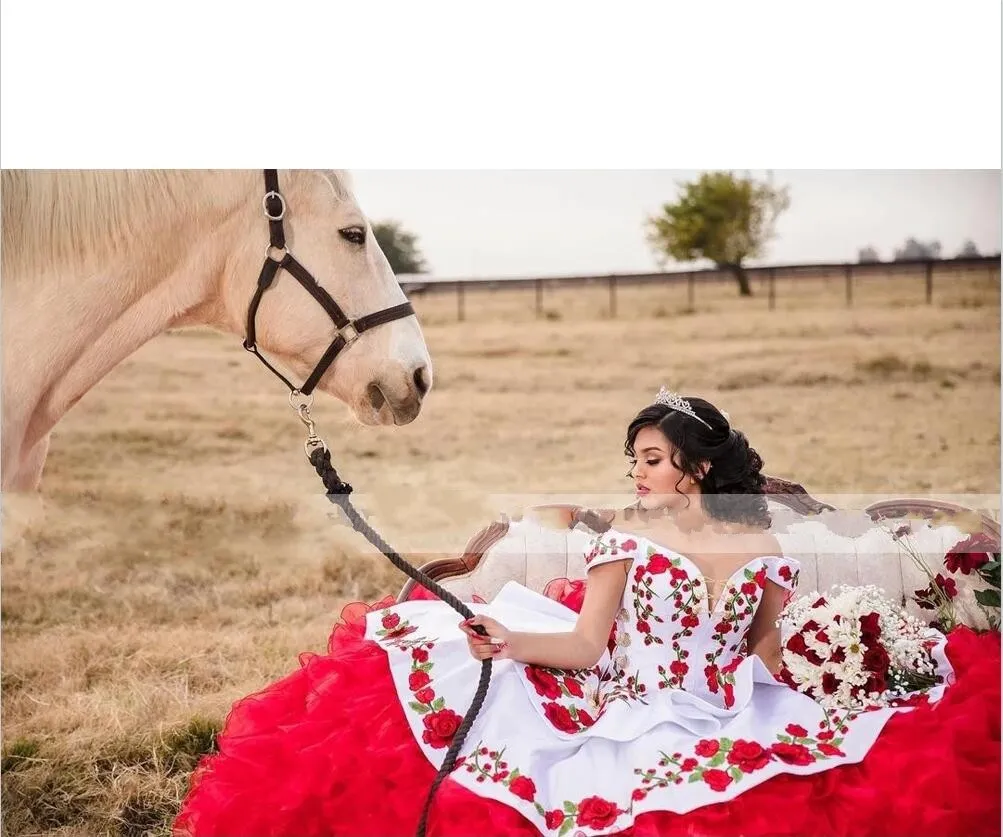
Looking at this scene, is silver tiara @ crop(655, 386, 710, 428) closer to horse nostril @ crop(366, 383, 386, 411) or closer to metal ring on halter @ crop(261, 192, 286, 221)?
horse nostril @ crop(366, 383, 386, 411)

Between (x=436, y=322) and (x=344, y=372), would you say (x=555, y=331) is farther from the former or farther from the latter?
(x=344, y=372)

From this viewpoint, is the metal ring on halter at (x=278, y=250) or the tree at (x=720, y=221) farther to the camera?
the tree at (x=720, y=221)

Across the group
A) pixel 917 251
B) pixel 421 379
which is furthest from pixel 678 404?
pixel 917 251

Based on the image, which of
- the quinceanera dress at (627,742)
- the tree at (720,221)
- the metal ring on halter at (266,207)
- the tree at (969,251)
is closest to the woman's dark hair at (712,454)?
the quinceanera dress at (627,742)

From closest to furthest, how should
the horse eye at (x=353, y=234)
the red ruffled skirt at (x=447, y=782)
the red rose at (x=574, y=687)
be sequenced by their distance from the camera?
the red ruffled skirt at (x=447, y=782) < the red rose at (x=574, y=687) < the horse eye at (x=353, y=234)

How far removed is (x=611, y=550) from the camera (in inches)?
61.3

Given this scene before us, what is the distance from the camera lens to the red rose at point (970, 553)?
188 cm

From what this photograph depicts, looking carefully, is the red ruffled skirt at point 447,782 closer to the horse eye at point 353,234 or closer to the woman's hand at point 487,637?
the woman's hand at point 487,637

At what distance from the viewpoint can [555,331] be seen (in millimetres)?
4457

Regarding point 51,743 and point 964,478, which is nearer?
point 51,743

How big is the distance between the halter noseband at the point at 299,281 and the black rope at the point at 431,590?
0.24 m
